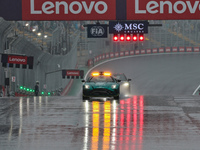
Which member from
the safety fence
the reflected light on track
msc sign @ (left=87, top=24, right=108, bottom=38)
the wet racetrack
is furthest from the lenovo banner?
the safety fence

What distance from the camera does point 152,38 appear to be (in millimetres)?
103875

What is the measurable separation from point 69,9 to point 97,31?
502 inches

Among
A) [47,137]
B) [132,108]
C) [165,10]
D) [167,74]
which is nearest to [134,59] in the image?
[167,74]

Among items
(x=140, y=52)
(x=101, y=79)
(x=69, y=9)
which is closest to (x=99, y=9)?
(x=69, y=9)

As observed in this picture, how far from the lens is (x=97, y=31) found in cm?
3600

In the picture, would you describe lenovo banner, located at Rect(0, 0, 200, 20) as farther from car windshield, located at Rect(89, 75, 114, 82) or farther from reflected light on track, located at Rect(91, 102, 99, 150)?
reflected light on track, located at Rect(91, 102, 99, 150)

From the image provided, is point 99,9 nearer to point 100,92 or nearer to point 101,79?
point 101,79

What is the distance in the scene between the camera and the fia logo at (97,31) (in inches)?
1414

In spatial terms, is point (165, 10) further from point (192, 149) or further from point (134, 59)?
point (134, 59)

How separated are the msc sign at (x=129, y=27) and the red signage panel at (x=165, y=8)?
11.2 metres

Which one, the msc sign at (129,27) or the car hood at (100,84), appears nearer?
the car hood at (100,84)

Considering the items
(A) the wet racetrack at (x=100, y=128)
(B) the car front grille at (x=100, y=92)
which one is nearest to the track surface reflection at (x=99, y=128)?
(A) the wet racetrack at (x=100, y=128)

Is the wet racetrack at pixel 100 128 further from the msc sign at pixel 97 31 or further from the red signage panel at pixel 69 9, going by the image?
the msc sign at pixel 97 31

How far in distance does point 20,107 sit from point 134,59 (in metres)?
65.1
